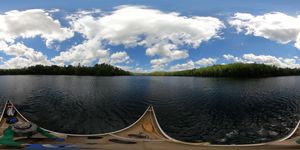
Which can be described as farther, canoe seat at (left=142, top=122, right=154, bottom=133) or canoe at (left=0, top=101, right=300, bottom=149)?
canoe seat at (left=142, top=122, right=154, bottom=133)

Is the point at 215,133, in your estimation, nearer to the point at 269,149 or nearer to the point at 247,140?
the point at 247,140

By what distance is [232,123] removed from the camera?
128 feet

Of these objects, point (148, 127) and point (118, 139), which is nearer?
point (118, 139)

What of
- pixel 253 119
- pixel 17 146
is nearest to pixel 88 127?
pixel 17 146

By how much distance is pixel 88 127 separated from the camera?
120ft

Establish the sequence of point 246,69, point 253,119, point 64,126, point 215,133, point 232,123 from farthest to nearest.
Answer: point 246,69 < point 253,119 < point 232,123 < point 64,126 < point 215,133

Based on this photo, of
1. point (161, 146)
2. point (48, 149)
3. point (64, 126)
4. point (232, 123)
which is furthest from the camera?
point (232, 123)

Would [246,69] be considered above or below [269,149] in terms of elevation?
above

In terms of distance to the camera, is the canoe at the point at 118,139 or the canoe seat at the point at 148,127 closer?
the canoe at the point at 118,139

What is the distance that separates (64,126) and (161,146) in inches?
830

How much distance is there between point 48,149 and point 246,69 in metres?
164

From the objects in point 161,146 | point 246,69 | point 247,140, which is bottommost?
point 247,140

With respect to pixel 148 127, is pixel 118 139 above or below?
below

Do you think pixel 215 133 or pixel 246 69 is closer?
pixel 215 133
